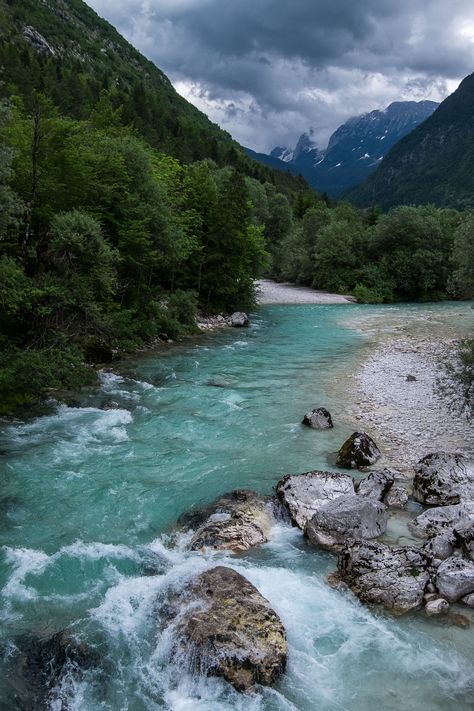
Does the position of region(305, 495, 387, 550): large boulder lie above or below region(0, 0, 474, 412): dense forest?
below

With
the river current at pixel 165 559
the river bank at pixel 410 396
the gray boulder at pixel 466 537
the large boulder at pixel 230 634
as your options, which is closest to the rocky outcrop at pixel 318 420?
the river current at pixel 165 559

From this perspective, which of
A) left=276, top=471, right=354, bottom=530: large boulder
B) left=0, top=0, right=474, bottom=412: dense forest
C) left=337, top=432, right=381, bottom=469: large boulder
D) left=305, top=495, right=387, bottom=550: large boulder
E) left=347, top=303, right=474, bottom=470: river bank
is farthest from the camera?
left=0, top=0, right=474, bottom=412: dense forest

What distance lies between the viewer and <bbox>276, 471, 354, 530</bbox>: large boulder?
10.4 meters

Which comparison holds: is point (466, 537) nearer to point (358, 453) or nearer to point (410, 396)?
point (358, 453)

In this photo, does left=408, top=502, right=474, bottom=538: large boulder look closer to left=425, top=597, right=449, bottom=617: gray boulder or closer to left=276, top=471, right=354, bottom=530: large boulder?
left=276, top=471, right=354, bottom=530: large boulder

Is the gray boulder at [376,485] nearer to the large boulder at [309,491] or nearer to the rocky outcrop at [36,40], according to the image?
the large boulder at [309,491]

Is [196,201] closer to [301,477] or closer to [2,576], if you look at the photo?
[301,477]

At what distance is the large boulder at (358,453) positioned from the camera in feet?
41.8

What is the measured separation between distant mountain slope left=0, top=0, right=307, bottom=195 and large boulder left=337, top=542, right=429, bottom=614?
167 feet

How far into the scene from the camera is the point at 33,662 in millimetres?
6664

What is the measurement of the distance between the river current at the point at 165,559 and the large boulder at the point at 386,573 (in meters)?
0.24

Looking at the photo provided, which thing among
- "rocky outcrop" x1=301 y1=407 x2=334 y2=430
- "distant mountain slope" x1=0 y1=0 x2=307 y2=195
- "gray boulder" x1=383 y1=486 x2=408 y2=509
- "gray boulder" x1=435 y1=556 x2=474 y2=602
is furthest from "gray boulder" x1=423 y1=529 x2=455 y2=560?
"distant mountain slope" x1=0 y1=0 x2=307 y2=195

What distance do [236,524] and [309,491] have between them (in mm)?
1909

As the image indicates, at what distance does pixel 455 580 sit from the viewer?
26.0ft
